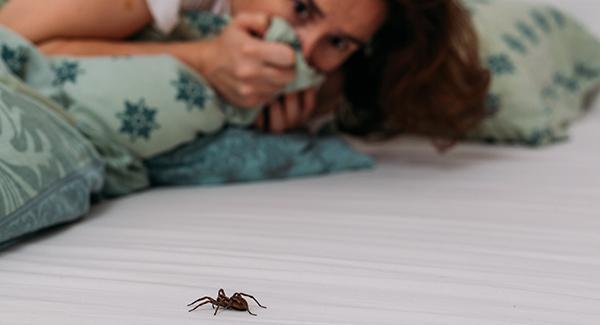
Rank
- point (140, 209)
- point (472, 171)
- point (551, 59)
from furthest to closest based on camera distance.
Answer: point (551, 59), point (472, 171), point (140, 209)

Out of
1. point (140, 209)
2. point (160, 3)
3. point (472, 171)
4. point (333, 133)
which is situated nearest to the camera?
point (140, 209)

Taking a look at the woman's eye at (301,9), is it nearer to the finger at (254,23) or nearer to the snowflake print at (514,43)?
the finger at (254,23)

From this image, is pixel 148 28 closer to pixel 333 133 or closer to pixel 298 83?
pixel 298 83

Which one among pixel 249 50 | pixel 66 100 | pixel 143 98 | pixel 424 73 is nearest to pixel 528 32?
pixel 424 73

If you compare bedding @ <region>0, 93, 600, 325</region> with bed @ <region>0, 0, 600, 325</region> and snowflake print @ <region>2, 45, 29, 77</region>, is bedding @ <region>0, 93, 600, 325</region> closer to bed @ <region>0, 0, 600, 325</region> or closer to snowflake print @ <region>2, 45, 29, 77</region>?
bed @ <region>0, 0, 600, 325</region>

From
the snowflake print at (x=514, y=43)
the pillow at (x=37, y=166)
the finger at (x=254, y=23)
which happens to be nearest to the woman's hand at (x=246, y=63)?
the finger at (x=254, y=23)

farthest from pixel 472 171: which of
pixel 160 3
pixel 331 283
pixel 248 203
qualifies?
pixel 331 283

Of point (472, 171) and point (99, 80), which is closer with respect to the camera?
point (99, 80)
